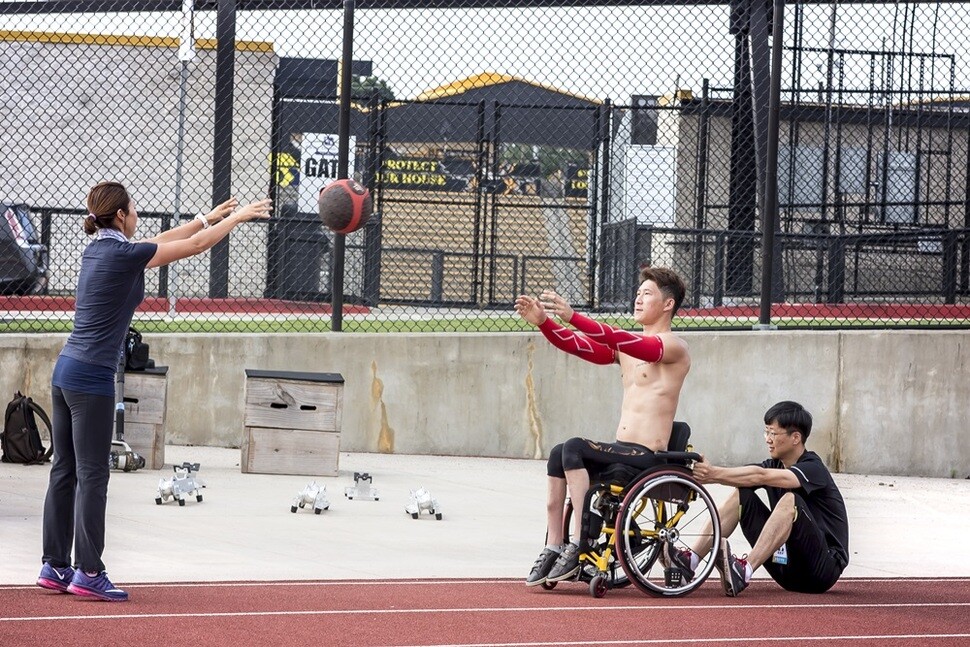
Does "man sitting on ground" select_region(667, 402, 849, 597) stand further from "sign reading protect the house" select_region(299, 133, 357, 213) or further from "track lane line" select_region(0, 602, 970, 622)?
"sign reading protect the house" select_region(299, 133, 357, 213)

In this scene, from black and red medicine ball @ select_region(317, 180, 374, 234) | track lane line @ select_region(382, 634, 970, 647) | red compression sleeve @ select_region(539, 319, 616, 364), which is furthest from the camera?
black and red medicine ball @ select_region(317, 180, 374, 234)

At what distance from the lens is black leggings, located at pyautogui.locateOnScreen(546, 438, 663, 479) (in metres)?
6.52

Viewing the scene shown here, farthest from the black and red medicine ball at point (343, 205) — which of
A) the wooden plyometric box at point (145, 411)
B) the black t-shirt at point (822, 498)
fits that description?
the black t-shirt at point (822, 498)

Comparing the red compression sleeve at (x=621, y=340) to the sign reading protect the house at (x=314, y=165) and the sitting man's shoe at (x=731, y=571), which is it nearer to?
the sitting man's shoe at (x=731, y=571)

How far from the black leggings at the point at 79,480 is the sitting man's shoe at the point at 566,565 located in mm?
2069

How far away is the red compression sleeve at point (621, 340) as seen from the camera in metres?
6.53

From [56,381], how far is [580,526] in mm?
2478

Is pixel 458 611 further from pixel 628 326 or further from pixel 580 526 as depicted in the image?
pixel 628 326

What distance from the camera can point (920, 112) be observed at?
1595 cm

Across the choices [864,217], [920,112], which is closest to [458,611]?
[920,112]

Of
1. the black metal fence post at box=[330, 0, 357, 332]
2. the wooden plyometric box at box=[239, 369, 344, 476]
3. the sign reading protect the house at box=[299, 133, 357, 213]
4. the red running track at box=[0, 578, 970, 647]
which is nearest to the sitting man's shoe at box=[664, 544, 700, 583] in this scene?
the red running track at box=[0, 578, 970, 647]

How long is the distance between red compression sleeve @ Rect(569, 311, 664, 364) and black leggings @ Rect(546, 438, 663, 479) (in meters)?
0.45

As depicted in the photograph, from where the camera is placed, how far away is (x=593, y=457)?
6531 mm

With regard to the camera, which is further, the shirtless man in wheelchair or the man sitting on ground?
the man sitting on ground
